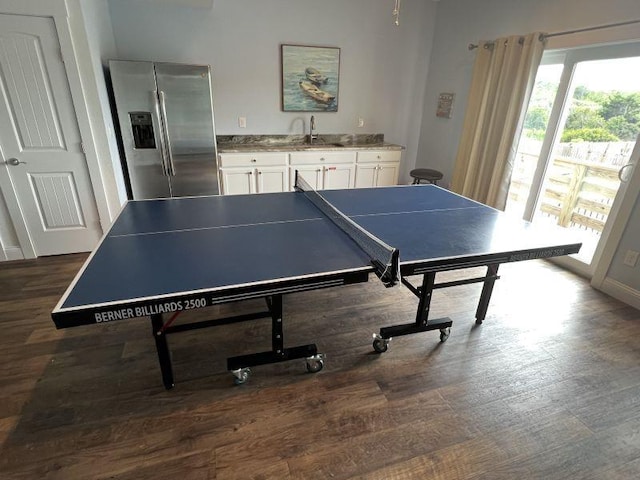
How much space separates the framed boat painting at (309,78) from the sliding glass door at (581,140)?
7.95ft

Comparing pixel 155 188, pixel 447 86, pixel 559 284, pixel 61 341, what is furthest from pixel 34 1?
pixel 559 284

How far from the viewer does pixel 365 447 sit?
1.58 m

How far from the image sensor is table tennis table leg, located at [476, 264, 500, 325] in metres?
2.26

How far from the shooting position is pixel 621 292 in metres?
2.81

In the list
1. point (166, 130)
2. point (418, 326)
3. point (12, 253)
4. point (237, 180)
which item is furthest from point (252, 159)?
point (418, 326)

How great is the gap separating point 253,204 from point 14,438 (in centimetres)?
171

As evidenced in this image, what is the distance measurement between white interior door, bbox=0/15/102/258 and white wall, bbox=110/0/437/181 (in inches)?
51.4

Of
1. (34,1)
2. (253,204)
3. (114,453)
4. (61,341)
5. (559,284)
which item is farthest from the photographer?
(559,284)

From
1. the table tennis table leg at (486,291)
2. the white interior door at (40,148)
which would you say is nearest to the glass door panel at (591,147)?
the table tennis table leg at (486,291)

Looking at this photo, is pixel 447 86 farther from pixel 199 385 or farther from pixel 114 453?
pixel 114 453

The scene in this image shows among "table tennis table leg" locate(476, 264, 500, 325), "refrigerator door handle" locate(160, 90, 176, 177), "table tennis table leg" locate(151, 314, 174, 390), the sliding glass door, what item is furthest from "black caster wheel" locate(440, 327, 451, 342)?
"refrigerator door handle" locate(160, 90, 176, 177)

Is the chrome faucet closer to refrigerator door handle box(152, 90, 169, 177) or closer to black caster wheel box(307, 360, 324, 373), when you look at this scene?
refrigerator door handle box(152, 90, 169, 177)

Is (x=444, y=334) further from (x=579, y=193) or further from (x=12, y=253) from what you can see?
(x=12, y=253)

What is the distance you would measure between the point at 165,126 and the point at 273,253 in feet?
8.63
